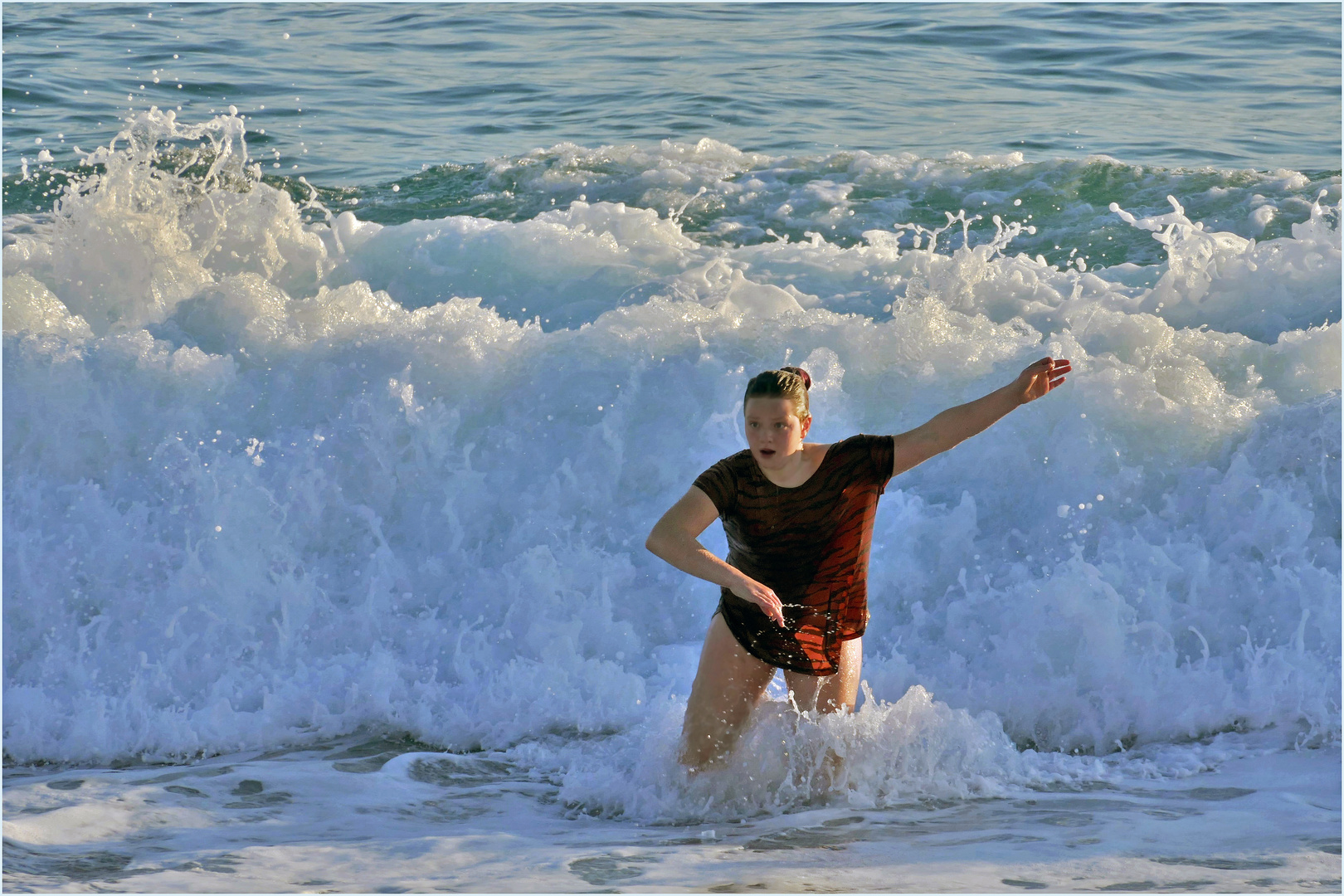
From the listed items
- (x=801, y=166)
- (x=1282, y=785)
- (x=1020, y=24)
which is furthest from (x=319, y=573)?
(x=1020, y=24)

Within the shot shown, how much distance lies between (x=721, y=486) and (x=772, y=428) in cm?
26

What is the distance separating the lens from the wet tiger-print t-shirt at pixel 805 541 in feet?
12.5

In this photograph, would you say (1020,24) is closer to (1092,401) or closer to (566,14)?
(566,14)

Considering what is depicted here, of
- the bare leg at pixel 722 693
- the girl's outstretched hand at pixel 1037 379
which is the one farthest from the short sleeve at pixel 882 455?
the bare leg at pixel 722 693

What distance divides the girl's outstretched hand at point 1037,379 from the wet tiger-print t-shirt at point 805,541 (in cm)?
43

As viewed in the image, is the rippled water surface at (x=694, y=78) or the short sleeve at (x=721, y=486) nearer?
the short sleeve at (x=721, y=486)

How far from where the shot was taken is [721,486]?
3.80m

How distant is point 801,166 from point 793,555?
7.01 m

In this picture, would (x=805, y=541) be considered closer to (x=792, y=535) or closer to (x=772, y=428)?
(x=792, y=535)

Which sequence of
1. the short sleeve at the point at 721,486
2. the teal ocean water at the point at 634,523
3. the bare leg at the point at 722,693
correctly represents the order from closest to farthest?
the short sleeve at the point at 721,486 < the bare leg at the point at 722,693 < the teal ocean water at the point at 634,523

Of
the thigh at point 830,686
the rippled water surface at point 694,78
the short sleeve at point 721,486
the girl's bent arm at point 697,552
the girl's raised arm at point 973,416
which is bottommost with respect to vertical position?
the thigh at point 830,686

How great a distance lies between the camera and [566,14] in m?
14.8

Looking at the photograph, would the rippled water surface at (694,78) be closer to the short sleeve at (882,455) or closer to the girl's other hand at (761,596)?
the short sleeve at (882,455)

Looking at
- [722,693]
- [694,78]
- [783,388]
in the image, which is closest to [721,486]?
[783,388]
